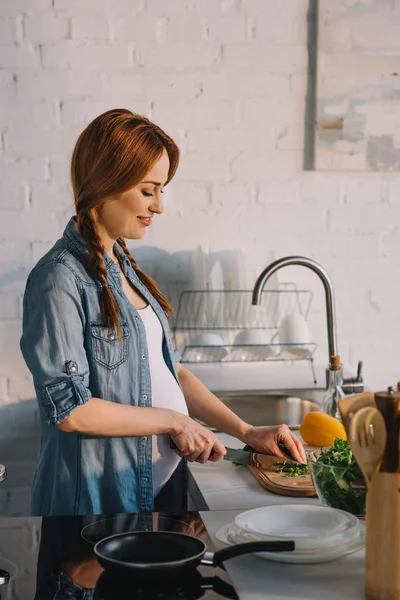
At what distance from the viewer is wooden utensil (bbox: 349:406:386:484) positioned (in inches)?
33.8

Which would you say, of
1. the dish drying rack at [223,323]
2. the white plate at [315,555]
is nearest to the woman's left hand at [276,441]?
the white plate at [315,555]

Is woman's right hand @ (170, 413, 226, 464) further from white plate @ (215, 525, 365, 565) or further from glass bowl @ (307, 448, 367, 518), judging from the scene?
white plate @ (215, 525, 365, 565)

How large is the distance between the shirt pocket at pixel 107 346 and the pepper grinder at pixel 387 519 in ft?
2.36

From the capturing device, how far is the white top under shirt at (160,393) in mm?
1550

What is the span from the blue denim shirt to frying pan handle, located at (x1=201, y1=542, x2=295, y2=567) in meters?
0.51

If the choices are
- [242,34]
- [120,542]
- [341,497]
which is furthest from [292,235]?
[120,542]

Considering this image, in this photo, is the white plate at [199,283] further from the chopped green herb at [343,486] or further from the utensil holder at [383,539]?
the utensil holder at [383,539]

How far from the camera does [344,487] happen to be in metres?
1.13

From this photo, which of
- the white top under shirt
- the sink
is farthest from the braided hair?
the sink

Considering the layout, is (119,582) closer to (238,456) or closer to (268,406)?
(238,456)

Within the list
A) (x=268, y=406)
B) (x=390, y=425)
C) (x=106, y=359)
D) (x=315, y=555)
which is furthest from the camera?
(x=268, y=406)

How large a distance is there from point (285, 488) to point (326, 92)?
1554 mm

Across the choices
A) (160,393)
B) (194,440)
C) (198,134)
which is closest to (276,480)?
(194,440)

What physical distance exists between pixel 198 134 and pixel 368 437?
1792mm
